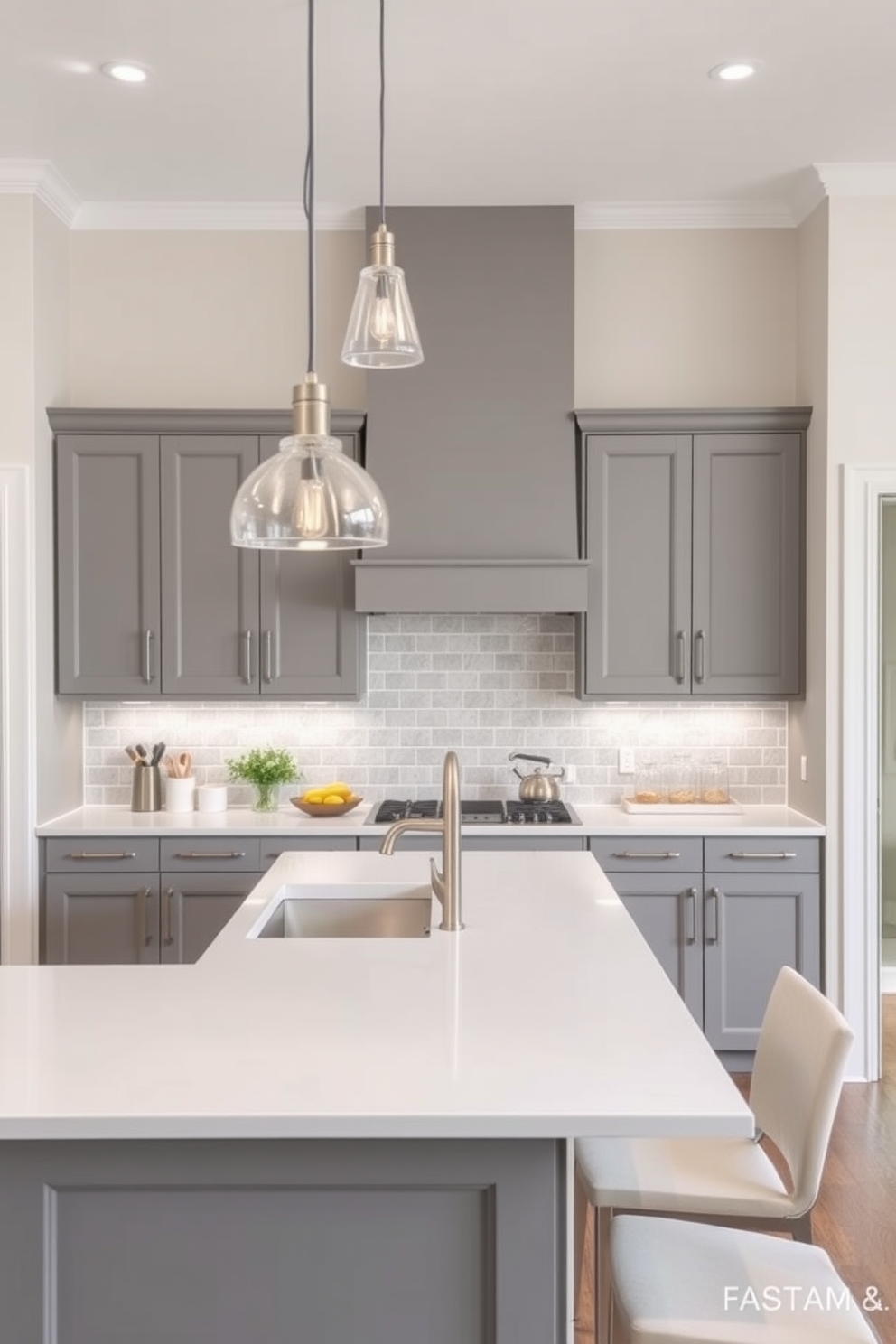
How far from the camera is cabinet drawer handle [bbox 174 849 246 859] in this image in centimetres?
431

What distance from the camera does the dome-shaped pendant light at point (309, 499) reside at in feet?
6.40

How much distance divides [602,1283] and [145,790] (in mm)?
2988

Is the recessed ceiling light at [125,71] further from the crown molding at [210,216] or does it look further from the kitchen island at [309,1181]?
the kitchen island at [309,1181]

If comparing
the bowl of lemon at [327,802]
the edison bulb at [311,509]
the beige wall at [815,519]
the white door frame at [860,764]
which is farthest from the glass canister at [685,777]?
the edison bulb at [311,509]

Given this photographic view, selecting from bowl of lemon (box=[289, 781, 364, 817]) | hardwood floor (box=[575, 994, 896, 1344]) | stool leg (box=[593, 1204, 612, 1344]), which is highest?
bowl of lemon (box=[289, 781, 364, 817])

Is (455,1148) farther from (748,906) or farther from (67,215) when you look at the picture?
(67,215)

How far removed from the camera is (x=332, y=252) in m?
4.86

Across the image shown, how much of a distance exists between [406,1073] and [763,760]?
3462 mm

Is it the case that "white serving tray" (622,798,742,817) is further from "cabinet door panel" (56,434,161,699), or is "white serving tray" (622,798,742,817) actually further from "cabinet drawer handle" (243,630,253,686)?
"cabinet door panel" (56,434,161,699)

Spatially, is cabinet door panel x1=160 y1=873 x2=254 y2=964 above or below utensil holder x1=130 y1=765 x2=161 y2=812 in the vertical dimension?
below

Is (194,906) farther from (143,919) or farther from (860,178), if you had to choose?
(860,178)

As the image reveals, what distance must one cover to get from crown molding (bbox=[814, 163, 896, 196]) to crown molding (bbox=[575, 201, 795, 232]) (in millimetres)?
390

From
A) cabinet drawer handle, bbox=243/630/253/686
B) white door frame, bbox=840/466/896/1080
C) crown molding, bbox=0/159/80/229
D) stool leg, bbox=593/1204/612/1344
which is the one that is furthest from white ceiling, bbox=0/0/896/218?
stool leg, bbox=593/1204/612/1344

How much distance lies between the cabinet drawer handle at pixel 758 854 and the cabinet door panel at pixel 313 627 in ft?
5.07
